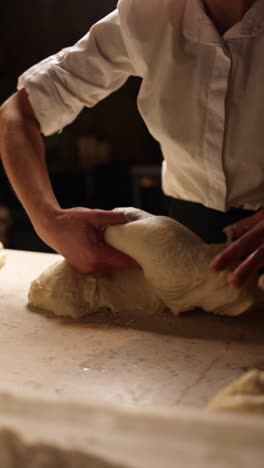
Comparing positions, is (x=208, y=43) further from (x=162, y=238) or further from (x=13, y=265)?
(x=13, y=265)

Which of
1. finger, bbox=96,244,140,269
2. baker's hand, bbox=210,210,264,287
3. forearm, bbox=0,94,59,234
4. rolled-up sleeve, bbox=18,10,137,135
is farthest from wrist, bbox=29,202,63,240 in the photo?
baker's hand, bbox=210,210,264,287

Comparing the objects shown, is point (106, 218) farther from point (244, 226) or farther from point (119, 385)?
point (119, 385)

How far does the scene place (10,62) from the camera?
117 inches

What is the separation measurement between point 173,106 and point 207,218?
282 mm

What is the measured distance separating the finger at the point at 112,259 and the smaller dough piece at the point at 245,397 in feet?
1.54

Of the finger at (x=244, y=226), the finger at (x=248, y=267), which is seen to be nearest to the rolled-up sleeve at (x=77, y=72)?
the finger at (x=244, y=226)

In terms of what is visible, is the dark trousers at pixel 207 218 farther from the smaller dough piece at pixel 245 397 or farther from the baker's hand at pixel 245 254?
the smaller dough piece at pixel 245 397

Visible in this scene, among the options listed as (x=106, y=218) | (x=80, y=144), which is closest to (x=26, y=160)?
(x=106, y=218)

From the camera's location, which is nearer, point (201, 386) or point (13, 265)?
point (201, 386)

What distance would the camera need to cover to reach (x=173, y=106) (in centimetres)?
117

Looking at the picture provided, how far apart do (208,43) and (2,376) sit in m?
0.76

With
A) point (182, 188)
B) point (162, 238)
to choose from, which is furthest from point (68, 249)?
point (182, 188)

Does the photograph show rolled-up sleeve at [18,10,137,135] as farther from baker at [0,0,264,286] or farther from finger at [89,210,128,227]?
finger at [89,210,128,227]

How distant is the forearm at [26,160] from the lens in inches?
45.3
